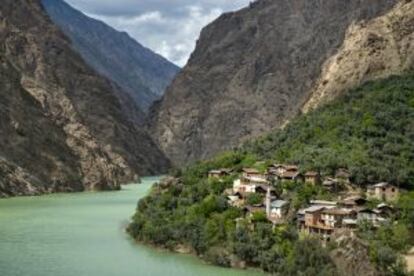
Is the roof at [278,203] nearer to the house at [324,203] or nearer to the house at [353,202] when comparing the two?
the house at [324,203]

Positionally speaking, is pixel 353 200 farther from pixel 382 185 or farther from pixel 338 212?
pixel 382 185

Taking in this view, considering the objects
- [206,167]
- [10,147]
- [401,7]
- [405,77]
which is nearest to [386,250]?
[206,167]

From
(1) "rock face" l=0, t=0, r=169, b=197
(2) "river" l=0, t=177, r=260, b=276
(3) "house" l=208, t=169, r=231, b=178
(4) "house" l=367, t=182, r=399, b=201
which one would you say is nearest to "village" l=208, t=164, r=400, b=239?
(4) "house" l=367, t=182, r=399, b=201

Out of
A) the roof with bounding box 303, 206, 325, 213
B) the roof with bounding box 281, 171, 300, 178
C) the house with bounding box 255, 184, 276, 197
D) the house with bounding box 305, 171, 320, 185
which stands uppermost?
the roof with bounding box 281, 171, 300, 178

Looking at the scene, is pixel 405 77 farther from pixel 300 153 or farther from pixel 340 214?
pixel 340 214

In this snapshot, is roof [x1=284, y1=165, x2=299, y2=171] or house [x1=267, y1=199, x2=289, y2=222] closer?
house [x1=267, y1=199, x2=289, y2=222]

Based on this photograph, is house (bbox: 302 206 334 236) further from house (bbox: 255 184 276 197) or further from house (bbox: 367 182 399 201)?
house (bbox: 255 184 276 197)

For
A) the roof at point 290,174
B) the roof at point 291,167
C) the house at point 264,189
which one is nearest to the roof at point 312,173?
the roof at point 290,174
